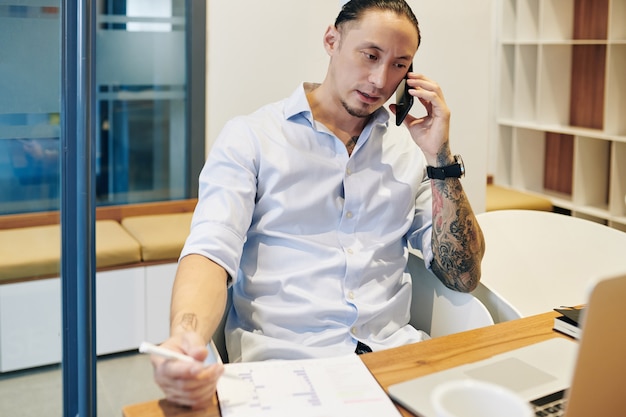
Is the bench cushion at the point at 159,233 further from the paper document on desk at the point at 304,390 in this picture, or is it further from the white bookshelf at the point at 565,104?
the white bookshelf at the point at 565,104

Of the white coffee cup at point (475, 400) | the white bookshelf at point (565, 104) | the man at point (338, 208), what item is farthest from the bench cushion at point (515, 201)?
the white coffee cup at point (475, 400)

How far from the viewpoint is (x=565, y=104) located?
4633mm

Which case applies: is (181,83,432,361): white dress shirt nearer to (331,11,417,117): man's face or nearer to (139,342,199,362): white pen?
(331,11,417,117): man's face

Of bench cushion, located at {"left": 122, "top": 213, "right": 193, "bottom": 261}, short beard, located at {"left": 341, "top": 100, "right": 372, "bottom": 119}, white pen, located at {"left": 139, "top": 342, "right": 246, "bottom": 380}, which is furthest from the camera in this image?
bench cushion, located at {"left": 122, "top": 213, "right": 193, "bottom": 261}

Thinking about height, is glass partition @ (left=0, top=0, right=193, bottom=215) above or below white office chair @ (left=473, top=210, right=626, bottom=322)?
above

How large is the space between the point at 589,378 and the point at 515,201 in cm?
355

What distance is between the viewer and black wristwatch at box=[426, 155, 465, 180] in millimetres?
1913

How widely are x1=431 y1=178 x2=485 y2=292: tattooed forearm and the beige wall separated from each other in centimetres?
103

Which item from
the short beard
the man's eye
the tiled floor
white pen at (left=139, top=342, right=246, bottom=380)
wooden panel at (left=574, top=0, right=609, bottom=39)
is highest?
wooden panel at (left=574, top=0, right=609, bottom=39)

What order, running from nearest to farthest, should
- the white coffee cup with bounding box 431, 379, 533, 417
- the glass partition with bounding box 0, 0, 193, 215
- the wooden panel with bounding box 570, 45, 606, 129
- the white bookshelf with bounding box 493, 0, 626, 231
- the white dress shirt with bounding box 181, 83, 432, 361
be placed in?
the white coffee cup with bounding box 431, 379, 533, 417, the white dress shirt with bounding box 181, 83, 432, 361, the glass partition with bounding box 0, 0, 193, 215, the white bookshelf with bounding box 493, 0, 626, 231, the wooden panel with bounding box 570, 45, 606, 129

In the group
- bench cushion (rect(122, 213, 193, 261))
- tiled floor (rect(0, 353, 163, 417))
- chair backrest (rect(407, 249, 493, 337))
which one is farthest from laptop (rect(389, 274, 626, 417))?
bench cushion (rect(122, 213, 193, 261))

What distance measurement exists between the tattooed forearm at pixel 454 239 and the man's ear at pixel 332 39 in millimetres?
411

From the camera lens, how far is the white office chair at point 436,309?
5.86 feet

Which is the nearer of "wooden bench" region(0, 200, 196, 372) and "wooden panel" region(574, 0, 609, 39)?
"wooden bench" region(0, 200, 196, 372)
